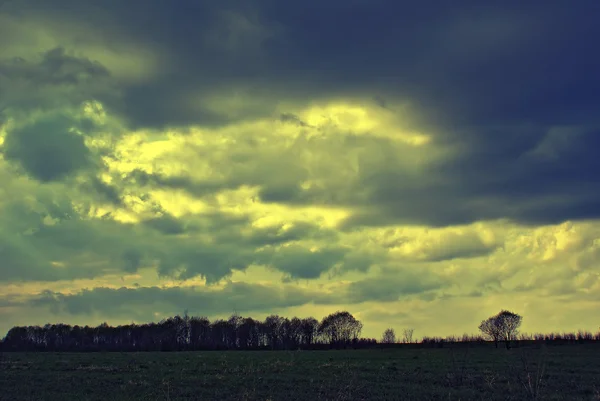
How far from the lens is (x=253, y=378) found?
3559 cm

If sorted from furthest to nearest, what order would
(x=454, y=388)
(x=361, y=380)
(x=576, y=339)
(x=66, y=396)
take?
(x=576, y=339)
(x=361, y=380)
(x=454, y=388)
(x=66, y=396)

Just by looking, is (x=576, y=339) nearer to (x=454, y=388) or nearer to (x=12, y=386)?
(x=454, y=388)

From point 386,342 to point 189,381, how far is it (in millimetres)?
163450

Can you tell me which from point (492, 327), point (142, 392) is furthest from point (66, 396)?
point (492, 327)

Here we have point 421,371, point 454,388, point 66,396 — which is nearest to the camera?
point 66,396

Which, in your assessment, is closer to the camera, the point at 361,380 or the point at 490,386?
the point at 490,386

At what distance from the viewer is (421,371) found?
135 ft

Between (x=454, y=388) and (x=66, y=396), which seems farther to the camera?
(x=454, y=388)

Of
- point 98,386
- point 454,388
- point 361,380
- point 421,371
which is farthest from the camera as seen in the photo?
point 421,371

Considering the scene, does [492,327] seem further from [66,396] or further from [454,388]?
[66,396]

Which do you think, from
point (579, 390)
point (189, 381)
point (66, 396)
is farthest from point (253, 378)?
point (579, 390)

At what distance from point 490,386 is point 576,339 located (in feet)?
510

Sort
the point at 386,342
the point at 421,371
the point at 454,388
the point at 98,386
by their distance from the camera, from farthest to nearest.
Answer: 1. the point at 386,342
2. the point at 421,371
3. the point at 98,386
4. the point at 454,388

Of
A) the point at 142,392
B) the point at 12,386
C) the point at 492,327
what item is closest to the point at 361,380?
the point at 142,392
